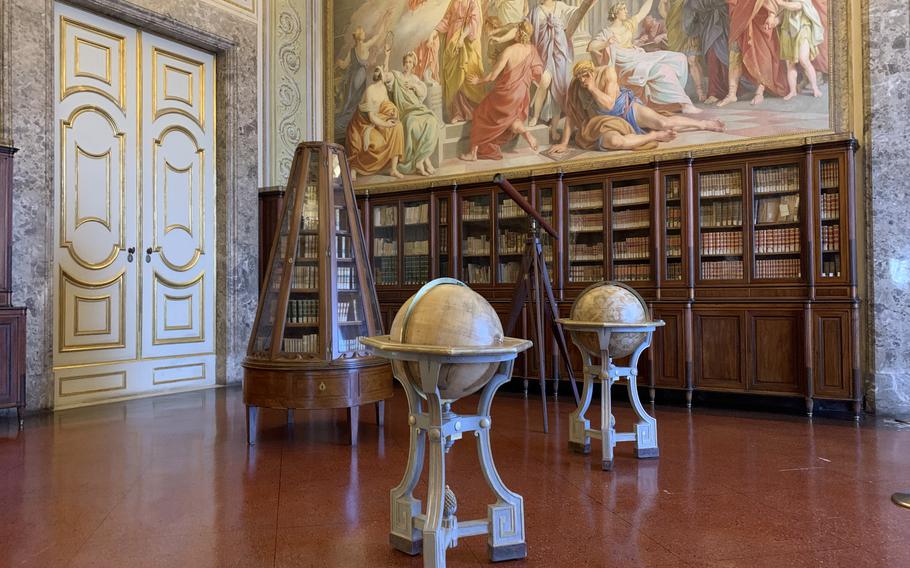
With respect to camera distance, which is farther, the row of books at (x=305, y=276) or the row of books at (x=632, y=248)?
the row of books at (x=632, y=248)

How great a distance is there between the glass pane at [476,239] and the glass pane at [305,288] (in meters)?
3.52

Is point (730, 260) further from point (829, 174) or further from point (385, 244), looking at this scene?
point (385, 244)

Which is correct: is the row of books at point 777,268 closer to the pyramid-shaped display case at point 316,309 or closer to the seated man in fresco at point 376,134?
the pyramid-shaped display case at point 316,309

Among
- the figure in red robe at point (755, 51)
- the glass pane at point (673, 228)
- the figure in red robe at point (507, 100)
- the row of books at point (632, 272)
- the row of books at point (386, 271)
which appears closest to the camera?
the figure in red robe at point (755, 51)

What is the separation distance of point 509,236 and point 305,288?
374 centimetres

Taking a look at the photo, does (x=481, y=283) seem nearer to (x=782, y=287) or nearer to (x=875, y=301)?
(x=782, y=287)

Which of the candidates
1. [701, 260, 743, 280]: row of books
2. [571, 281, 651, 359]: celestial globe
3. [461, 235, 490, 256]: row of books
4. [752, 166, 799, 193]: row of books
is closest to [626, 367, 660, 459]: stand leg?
[571, 281, 651, 359]: celestial globe

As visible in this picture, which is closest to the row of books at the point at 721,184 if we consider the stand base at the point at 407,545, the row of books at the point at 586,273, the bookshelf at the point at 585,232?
the bookshelf at the point at 585,232

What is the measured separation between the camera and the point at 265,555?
→ 292cm

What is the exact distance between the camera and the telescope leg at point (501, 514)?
2859mm

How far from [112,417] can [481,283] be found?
4.39 metres

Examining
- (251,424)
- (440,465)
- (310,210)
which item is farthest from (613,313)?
(251,424)

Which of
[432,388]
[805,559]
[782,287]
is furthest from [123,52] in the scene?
[805,559]

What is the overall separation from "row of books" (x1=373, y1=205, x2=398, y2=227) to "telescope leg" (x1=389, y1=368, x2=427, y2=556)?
6429mm
